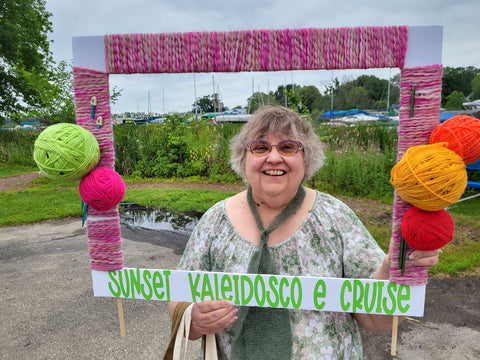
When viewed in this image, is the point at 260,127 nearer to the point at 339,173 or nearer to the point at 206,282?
the point at 206,282

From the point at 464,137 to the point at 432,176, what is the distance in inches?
6.1

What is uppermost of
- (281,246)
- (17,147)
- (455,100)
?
(455,100)

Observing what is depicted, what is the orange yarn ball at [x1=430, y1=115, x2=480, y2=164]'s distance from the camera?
3.31 feet

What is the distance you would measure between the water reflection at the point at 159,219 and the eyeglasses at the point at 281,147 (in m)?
4.50

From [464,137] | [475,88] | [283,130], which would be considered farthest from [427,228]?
[475,88]

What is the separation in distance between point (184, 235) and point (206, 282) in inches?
170

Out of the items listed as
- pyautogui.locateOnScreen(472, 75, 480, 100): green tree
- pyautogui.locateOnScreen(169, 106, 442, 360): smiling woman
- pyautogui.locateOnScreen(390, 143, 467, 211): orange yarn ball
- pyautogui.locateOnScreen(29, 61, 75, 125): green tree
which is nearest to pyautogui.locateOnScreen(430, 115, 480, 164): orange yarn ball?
pyautogui.locateOnScreen(390, 143, 467, 211): orange yarn ball

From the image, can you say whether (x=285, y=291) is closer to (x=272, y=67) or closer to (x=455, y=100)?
(x=272, y=67)

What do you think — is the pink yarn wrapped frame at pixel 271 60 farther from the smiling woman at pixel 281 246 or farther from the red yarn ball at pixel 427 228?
the smiling woman at pixel 281 246

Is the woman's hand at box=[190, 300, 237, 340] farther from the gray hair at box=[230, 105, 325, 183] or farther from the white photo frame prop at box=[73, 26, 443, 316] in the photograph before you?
the gray hair at box=[230, 105, 325, 183]

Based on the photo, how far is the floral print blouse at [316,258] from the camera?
4.70 feet

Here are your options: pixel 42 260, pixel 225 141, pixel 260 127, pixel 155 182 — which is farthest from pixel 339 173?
pixel 260 127

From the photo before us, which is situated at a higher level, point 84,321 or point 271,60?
point 271,60

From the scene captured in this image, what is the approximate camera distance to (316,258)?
1.46 metres
